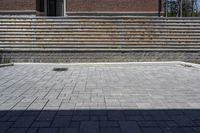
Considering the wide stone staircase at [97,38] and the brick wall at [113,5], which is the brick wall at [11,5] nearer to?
the brick wall at [113,5]

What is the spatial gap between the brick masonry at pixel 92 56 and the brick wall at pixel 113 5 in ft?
25.4

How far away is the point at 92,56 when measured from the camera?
609 inches

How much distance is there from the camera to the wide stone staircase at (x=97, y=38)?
15.2 m

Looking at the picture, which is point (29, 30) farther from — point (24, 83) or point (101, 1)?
point (101, 1)

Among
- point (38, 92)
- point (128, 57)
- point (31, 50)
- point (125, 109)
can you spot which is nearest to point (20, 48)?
point (31, 50)

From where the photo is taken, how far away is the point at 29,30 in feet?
49.9

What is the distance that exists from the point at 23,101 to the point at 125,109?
2.30 meters
